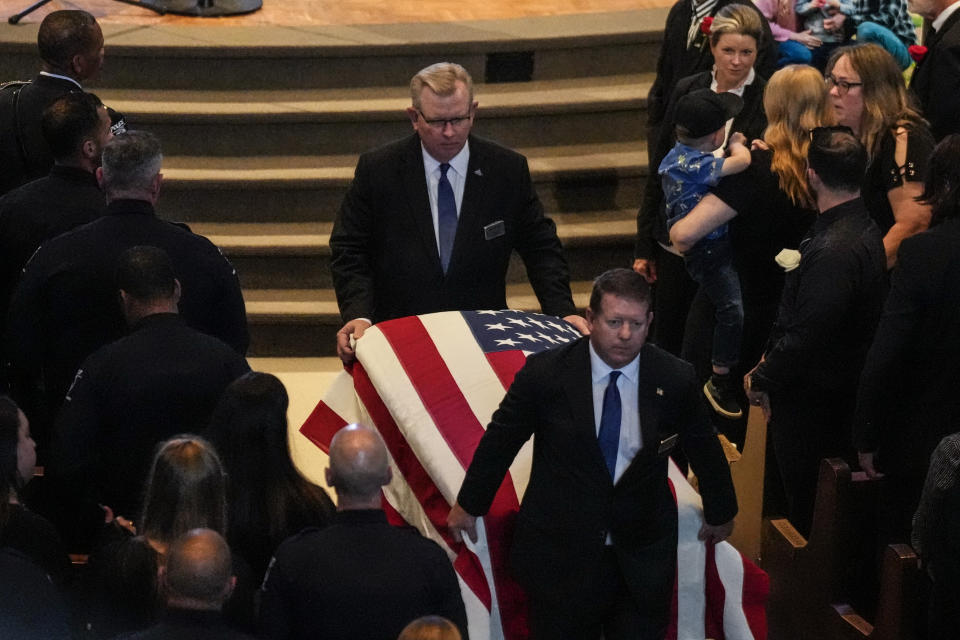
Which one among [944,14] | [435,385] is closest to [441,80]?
[435,385]

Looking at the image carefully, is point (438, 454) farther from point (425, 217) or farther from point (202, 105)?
point (202, 105)

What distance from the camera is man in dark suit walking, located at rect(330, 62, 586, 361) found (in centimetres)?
466

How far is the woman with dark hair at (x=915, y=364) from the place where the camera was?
4043 mm

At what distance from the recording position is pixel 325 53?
727 centimetres

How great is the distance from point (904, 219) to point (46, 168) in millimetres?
2927

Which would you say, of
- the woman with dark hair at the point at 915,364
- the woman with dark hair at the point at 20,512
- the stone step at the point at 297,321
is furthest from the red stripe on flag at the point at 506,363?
the stone step at the point at 297,321

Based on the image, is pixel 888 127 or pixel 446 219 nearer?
pixel 446 219

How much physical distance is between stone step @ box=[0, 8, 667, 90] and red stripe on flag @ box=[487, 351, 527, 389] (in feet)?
10.8

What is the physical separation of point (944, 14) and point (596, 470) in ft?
9.41

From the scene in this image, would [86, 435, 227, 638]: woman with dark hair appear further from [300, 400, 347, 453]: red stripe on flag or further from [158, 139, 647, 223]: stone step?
[158, 139, 647, 223]: stone step

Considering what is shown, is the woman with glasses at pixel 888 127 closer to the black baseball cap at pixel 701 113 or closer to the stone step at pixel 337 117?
the black baseball cap at pixel 701 113

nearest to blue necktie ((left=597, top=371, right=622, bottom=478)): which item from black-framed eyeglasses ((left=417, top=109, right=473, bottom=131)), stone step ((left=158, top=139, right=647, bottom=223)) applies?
black-framed eyeglasses ((left=417, top=109, right=473, bottom=131))

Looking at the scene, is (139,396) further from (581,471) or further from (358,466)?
(581,471)

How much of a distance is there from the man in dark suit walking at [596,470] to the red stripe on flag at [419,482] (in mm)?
161
